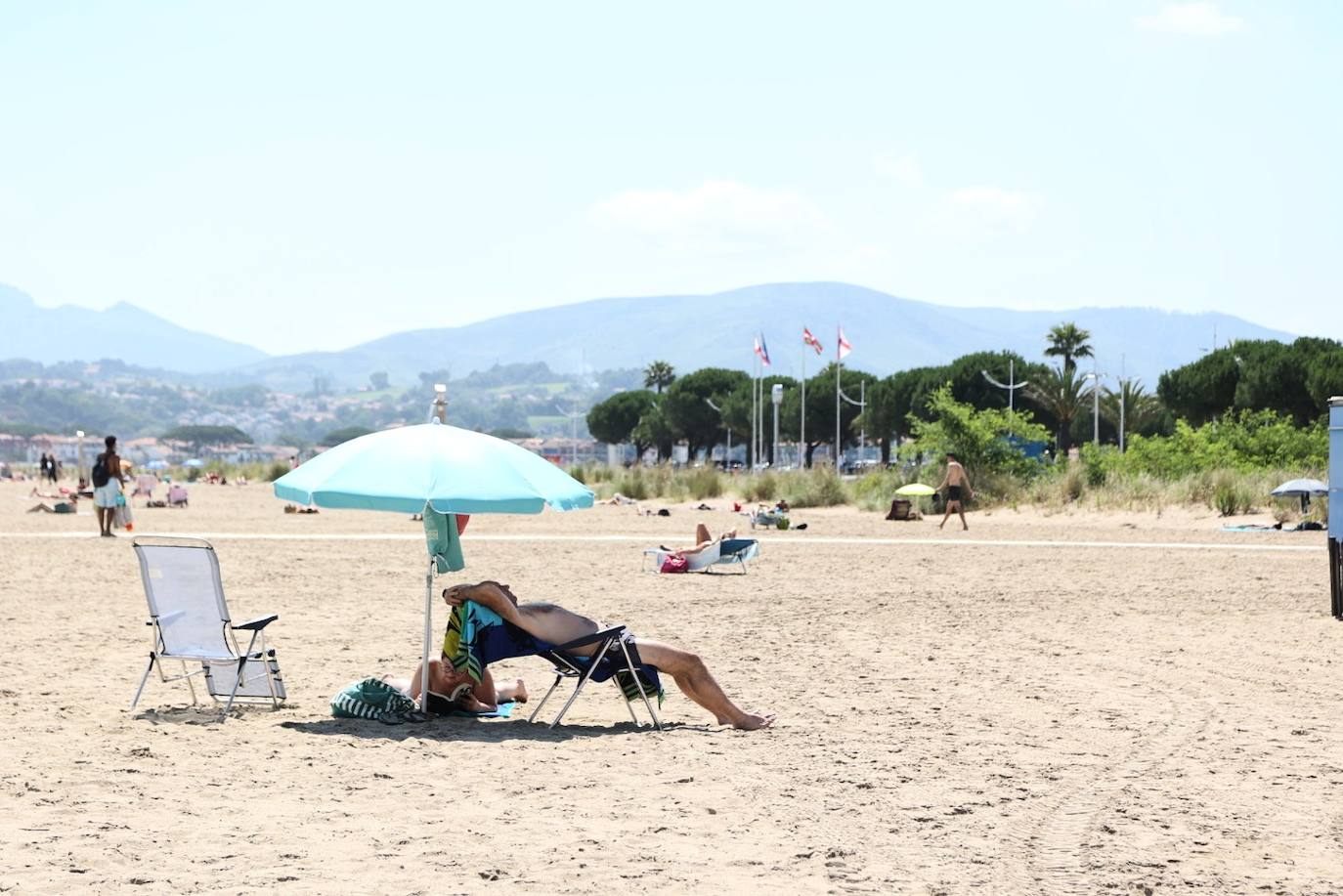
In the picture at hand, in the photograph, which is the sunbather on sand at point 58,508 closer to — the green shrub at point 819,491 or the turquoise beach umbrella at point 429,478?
the green shrub at point 819,491

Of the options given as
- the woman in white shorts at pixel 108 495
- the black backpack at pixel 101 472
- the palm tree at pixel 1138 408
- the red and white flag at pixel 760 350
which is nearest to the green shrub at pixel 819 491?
the woman in white shorts at pixel 108 495

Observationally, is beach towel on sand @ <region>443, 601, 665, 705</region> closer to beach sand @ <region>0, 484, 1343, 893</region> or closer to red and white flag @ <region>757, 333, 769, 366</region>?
beach sand @ <region>0, 484, 1343, 893</region>

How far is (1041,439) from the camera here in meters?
33.8

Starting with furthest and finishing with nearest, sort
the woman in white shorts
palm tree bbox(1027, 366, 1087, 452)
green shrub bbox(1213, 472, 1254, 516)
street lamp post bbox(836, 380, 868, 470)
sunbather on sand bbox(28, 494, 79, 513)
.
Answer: street lamp post bbox(836, 380, 868, 470) < palm tree bbox(1027, 366, 1087, 452) < sunbather on sand bbox(28, 494, 79, 513) < green shrub bbox(1213, 472, 1254, 516) < the woman in white shorts

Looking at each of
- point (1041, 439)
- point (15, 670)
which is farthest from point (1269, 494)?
point (15, 670)

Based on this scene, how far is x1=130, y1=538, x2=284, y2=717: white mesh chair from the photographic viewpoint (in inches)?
313

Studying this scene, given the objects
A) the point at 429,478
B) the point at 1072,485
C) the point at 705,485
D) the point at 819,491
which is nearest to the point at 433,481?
the point at 429,478

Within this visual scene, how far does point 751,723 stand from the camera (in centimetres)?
784

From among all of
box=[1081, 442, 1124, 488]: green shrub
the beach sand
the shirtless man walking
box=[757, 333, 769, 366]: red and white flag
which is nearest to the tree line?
box=[1081, 442, 1124, 488]: green shrub

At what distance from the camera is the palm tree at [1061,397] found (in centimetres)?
6925

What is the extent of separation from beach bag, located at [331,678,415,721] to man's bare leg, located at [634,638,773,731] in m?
1.20

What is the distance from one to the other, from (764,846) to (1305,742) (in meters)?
3.16

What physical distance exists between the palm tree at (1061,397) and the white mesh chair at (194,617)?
2423 inches

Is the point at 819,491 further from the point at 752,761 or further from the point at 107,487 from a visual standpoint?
the point at 752,761
